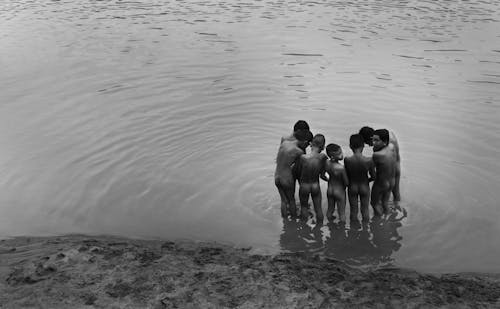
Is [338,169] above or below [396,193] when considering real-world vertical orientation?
above

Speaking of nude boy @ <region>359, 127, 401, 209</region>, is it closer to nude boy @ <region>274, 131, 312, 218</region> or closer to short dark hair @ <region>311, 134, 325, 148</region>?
short dark hair @ <region>311, 134, 325, 148</region>

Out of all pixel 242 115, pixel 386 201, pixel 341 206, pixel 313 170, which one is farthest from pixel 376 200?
pixel 242 115

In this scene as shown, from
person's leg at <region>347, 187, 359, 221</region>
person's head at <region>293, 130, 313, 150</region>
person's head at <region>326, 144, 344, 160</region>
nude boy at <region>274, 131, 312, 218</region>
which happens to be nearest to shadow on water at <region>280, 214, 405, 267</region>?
person's leg at <region>347, 187, 359, 221</region>

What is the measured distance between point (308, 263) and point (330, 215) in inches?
60.8

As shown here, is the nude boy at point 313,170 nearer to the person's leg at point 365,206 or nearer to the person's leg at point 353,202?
the person's leg at point 353,202

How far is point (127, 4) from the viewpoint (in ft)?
79.7

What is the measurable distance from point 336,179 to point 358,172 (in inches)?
13.7

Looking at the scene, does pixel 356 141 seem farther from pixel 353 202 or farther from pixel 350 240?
pixel 350 240

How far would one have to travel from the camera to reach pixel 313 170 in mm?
8023

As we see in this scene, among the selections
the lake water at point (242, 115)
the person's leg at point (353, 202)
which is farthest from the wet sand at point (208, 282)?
the person's leg at point (353, 202)

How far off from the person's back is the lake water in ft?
1.34

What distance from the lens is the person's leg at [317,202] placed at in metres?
8.14

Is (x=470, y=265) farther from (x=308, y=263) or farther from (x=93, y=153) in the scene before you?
(x=93, y=153)

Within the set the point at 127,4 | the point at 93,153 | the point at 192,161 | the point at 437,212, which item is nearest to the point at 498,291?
the point at 437,212
